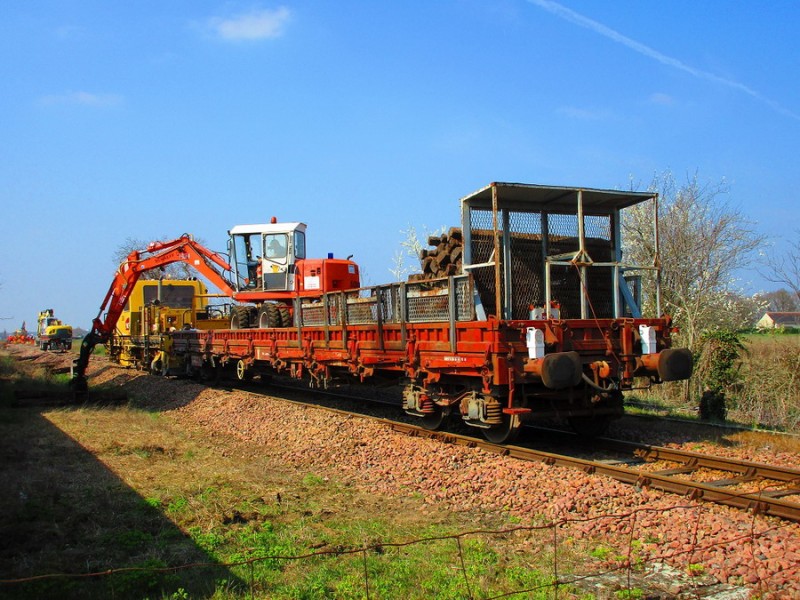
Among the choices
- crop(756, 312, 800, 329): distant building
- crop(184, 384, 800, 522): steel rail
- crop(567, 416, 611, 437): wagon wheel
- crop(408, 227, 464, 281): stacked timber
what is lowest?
crop(184, 384, 800, 522): steel rail

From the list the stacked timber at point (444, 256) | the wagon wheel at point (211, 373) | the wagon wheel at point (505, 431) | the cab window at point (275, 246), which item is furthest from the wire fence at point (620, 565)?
the wagon wheel at point (211, 373)

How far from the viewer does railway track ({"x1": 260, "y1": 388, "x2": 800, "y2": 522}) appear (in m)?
6.03

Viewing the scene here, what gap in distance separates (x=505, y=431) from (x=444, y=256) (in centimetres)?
286

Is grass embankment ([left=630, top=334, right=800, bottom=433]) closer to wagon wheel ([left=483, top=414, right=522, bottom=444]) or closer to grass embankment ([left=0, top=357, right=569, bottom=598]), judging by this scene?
wagon wheel ([left=483, top=414, right=522, bottom=444])

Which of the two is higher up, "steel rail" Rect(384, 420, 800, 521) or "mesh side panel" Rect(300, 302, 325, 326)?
"mesh side panel" Rect(300, 302, 325, 326)

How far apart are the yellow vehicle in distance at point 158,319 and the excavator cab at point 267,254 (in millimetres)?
4385

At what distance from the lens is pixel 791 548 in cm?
488

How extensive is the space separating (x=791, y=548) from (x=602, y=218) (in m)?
6.17

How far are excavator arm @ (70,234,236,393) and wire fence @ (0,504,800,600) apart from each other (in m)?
12.5

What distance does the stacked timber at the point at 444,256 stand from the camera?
965cm

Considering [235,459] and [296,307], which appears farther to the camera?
[296,307]

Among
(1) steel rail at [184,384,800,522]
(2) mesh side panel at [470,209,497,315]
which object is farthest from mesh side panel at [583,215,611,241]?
(1) steel rail at [184,384,800,522]

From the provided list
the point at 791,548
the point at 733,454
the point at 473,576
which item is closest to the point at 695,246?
the point at 733,454

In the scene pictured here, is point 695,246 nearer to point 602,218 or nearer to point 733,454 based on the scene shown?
point 602,218
